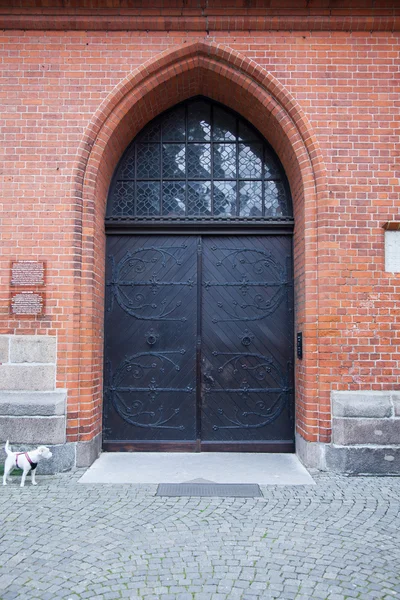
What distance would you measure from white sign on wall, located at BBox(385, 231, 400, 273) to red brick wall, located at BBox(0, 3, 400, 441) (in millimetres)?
89

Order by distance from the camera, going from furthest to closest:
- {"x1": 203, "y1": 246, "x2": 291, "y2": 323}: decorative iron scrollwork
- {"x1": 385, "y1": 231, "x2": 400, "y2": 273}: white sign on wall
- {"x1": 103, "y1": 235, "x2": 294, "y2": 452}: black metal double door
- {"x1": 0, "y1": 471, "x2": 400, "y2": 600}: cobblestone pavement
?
{"x1": 203, "y1": 246, "x2": 291, "y2": 323}: decorative iron scrollwork, {"x1": 103, "y1": 235, "x2": 294, "y2": 452}: black metal double door, {"x1": 385, "y1": 231, "x2": 400, "y2": 273}: white sign on wall, {"x1": 0, "y1": 471, "x2": 400, "y2": 600}: cobblestone pavement

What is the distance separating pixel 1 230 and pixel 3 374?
1.65m

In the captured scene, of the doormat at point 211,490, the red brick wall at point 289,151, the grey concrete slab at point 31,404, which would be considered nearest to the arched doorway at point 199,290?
the red brick wall at point 289,151

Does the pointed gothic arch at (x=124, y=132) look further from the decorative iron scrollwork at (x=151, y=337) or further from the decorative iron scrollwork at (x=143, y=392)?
the decorative iron scrollwork at (x=151, y=337)

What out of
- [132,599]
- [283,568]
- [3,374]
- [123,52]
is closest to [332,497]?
[283,568]

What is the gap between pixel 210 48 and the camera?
5863 mm

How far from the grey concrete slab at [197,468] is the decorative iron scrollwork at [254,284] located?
172 cm

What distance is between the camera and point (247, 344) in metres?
6.35

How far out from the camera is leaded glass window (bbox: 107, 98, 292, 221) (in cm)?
647

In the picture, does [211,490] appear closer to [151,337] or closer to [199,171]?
[151,337]

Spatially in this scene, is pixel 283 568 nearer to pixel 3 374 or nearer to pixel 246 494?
pixel 246 494

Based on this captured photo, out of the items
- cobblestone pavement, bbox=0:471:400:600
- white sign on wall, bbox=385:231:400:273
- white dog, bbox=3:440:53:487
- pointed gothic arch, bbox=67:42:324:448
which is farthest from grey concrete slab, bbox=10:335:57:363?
white sign on wall, bbox=385:231:400:273

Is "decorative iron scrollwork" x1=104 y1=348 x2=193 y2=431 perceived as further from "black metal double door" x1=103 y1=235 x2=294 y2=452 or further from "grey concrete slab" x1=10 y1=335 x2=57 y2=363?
"grey concrete slab" x1=10 y1=335 x2=57 y2=363

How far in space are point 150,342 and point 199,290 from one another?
922 mm
